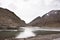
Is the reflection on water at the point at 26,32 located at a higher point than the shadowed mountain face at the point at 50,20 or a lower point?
lower

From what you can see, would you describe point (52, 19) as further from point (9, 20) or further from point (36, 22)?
point (9, 20)

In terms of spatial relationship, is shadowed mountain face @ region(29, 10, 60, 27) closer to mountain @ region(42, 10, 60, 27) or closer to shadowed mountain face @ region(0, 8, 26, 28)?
mountain @ region(42, 10, 60, 27)

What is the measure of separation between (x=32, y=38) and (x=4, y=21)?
327 mm

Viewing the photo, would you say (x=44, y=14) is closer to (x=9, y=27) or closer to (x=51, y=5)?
(x=51, y=5)

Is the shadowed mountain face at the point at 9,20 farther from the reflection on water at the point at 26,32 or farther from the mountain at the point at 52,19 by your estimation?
the mountain at the point at 52,19

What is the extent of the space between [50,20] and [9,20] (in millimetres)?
469

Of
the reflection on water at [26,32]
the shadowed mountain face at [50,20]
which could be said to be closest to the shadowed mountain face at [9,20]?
the reflection on water at [26,32]

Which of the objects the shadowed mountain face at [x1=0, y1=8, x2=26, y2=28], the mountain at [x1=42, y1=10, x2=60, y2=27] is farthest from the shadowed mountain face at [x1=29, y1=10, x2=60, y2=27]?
the shadowed mountain face at [x1=0, y1=8, x2=26, y2=28]

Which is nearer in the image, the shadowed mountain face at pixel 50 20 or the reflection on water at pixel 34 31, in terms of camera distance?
the reflection on water at pixel 34 31

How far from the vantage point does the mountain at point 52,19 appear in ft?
5.90

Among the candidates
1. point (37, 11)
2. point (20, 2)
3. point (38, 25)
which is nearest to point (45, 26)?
point (38, 25)

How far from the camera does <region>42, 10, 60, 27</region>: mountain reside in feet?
5.90

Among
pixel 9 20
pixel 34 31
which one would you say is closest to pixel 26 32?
pixel 34 31

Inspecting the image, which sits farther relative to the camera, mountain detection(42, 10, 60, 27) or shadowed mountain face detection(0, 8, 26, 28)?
mountain detection(42, 10, 60, 27)
